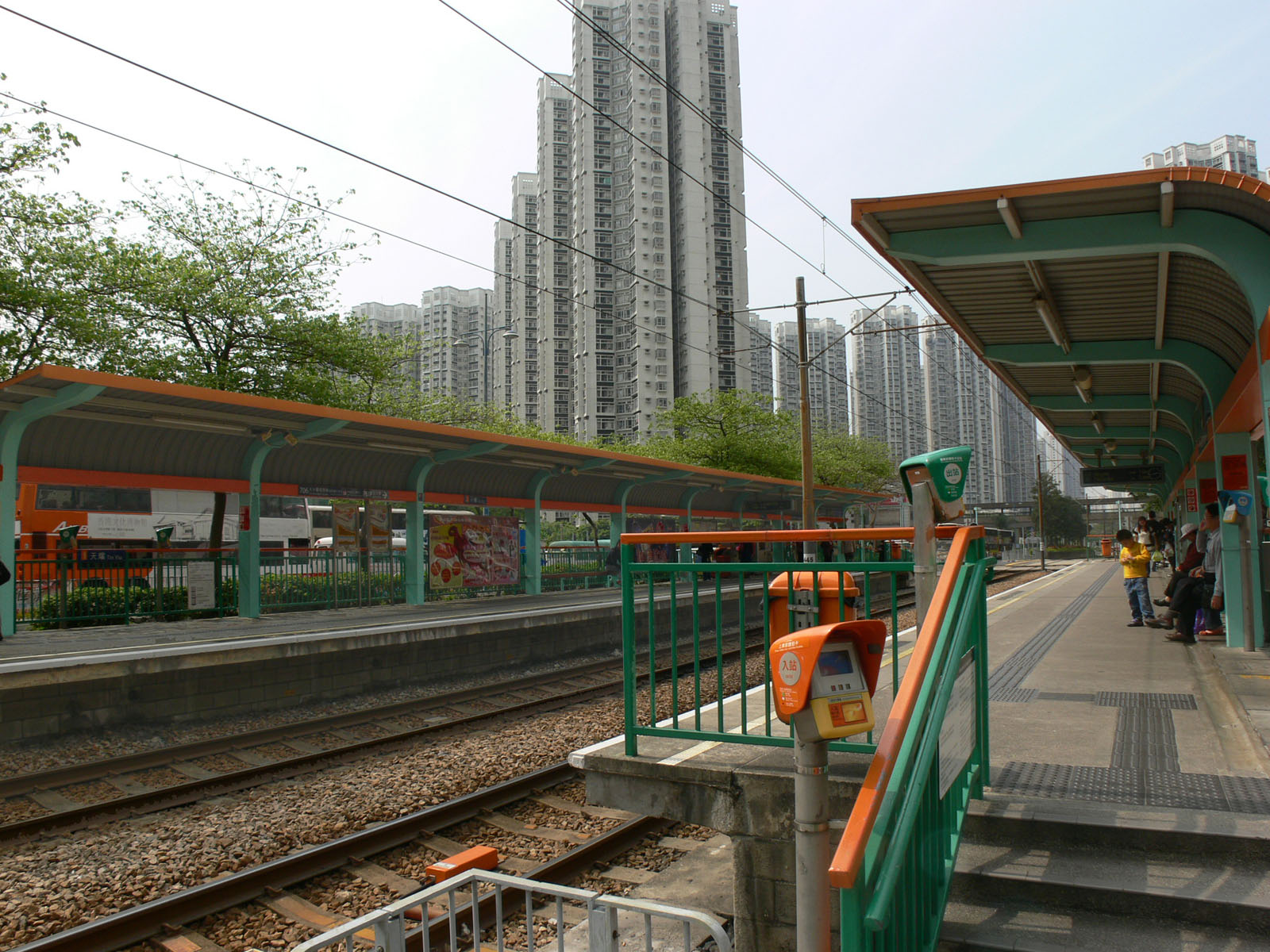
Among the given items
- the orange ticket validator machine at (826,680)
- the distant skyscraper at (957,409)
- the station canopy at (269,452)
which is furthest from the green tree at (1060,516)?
the orange ticket validator machine at (826,680)

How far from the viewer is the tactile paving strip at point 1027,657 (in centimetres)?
704

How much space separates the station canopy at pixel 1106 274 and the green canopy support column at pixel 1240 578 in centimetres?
61

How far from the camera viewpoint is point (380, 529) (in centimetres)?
1720

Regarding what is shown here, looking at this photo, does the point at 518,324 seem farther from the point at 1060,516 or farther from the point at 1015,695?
the point at 1015,695

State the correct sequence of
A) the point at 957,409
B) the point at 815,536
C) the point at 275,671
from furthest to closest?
the point at 957,409 < the point at 275,671 < the point at 815,536

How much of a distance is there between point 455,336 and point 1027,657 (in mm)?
86111

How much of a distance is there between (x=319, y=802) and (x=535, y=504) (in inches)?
518

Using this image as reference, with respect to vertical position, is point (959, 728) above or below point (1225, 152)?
below

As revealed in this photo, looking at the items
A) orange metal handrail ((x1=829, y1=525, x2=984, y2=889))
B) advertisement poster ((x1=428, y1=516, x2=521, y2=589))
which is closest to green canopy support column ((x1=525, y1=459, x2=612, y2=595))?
advertisement poster ((x1=428, y1=516, x2=521, y2=589))

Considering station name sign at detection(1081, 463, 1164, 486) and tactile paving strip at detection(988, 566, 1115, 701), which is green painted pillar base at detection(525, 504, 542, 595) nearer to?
tactile paving strip at detection(988, 566, 1115, 701)

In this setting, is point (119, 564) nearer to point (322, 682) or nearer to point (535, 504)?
point (322, 682)

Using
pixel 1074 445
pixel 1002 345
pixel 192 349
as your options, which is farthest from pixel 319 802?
pixel 1074 445

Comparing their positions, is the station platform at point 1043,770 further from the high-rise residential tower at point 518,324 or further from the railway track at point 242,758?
the high-rise residential tower at point 518,324

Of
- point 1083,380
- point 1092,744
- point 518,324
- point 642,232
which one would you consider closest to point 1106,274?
point 1092,744
